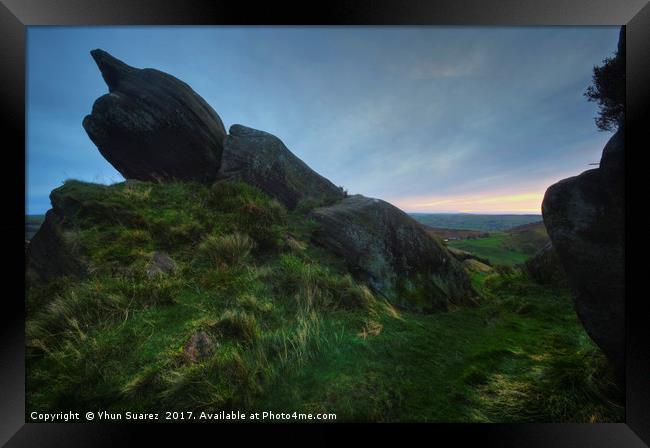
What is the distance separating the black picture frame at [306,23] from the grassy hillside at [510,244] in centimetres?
202

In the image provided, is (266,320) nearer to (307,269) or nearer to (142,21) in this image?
(307,269)

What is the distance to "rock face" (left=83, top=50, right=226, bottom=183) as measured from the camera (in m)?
7.00

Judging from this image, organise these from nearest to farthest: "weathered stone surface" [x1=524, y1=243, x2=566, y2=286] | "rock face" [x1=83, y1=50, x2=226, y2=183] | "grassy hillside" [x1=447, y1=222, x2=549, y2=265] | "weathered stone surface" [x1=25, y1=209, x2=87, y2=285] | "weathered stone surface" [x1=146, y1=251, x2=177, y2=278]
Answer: "weathered stone surface" [x1=25, y1=209, x2=87, y2=285]
"weathered stone surface" [x1=146, y1=251, x2=177, y2=278]
"grassy hillside" [x1=447, y1=222, x2=549, y2=265]
"weathered stone surface" [x1=524, y1=243, x2=566, y2=286]
"rock face" [x1=83, y1=50, x2=226, y2=183]

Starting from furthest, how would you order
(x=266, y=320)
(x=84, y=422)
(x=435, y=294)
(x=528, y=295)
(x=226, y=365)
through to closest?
(x=528, y=295) < (x=435, y=294) < (x=266, y=320) < (x=84, y=422) < (x=226, y=365)

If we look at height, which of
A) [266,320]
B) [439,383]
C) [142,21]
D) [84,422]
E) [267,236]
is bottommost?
[84,422]

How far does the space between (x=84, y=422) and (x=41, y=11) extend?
5.69 meters

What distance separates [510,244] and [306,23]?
7849mm

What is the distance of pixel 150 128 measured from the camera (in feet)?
24.0

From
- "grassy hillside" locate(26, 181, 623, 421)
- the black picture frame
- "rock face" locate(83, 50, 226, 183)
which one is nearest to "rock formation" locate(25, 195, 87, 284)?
"grassy hillside" locate(26, 181, 623, 421)

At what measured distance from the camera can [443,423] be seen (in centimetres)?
274

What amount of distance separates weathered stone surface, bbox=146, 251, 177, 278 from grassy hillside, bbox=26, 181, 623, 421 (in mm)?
92

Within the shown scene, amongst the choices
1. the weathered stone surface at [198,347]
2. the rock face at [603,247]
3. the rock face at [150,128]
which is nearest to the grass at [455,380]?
the rock face at [603,247]

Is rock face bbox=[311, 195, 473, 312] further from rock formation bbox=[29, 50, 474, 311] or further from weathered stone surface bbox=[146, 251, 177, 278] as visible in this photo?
weathered stone surface bbox=[146, 251, 177, 278]

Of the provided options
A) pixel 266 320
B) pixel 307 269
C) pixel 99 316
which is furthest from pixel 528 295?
pixel 99 316
